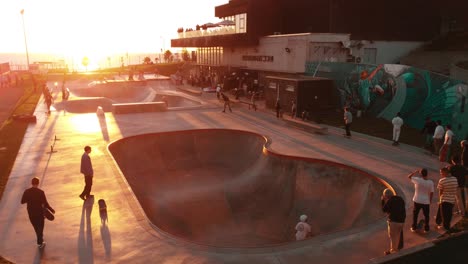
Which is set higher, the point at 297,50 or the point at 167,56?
the point at 167,56

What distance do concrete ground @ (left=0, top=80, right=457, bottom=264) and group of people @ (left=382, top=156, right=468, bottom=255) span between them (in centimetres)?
34

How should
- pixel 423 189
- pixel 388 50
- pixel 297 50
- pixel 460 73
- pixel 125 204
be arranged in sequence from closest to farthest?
pixel 423 189, pixel 125 204, pixel 460 73, pixel 297 50, pixel 388 50

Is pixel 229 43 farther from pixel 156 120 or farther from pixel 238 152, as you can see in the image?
pixel 238 152

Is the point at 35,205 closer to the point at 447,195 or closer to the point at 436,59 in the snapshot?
the point at 447,195

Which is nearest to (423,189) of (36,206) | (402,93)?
(36,206)

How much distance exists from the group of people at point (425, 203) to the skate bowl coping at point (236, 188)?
2.21 meters

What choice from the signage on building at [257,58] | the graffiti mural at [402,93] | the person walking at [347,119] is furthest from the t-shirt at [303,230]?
the signage on building at [257,58]

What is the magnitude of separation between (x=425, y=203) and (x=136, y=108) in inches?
992

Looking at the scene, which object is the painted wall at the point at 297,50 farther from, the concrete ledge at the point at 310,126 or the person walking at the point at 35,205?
the person walking at the point at 35,205

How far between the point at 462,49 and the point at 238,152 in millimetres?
26163

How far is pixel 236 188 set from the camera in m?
17.1

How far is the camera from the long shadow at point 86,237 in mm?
8297

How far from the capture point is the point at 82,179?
13836 mm

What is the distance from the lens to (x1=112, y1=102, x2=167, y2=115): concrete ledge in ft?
95.9
